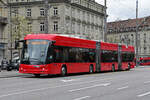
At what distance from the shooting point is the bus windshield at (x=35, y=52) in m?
22.6

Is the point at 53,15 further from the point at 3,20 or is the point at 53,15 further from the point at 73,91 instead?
the point at 73,91

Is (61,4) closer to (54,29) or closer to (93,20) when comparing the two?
(54,29)

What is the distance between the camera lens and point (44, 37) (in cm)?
2328

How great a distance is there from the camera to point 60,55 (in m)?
24.2

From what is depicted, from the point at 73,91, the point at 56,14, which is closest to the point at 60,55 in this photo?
the point at 73,91

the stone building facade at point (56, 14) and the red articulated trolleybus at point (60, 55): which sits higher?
the stone building facade at point (56, 14)

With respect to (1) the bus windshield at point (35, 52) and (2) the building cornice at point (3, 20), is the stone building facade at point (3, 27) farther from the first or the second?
(1) the bus windshield at point (35, 52)

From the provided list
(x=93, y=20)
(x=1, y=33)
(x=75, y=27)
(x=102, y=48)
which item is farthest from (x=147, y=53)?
(x=102, y=48)

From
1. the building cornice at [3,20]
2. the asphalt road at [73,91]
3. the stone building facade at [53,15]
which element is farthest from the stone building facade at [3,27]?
the asphalt road at [73,91]

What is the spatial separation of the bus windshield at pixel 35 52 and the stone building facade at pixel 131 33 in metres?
86.0

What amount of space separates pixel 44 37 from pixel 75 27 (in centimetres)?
4804

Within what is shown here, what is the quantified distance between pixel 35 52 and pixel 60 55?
80.6 inches

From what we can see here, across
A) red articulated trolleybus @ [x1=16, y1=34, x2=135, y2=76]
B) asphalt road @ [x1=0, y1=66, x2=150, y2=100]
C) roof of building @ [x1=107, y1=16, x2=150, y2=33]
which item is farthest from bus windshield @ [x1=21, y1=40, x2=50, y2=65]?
roof of building @ [x1=107, y1=16, x2=150, y2=33]

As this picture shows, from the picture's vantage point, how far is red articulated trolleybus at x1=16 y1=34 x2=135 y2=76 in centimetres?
2273
